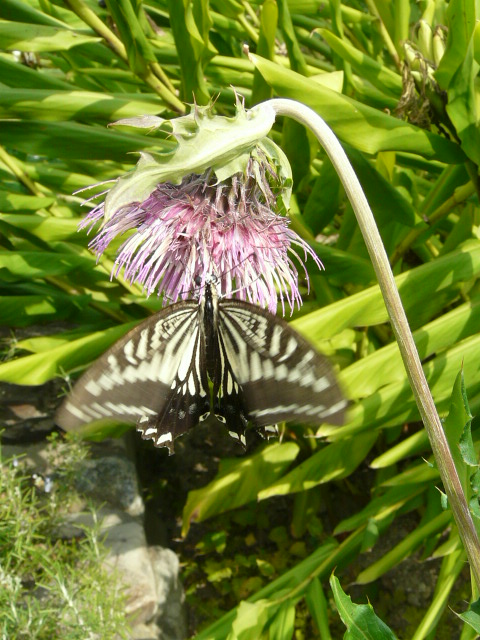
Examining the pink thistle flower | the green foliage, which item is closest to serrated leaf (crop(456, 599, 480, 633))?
the pink thistle flower

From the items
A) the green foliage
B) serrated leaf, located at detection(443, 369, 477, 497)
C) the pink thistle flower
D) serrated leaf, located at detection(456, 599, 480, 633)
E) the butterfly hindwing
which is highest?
the pink thistle flower

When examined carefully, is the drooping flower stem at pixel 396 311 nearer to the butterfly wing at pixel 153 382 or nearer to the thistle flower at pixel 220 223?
the thistle flower at pixel 220 223

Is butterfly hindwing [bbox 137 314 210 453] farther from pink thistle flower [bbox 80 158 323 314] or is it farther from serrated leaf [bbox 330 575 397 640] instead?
serrated leaf [bbox 330 575 397 640]

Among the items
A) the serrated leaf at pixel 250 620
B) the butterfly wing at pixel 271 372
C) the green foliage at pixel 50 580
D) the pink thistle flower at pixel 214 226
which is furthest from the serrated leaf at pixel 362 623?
the green foliage at pixel 50 580

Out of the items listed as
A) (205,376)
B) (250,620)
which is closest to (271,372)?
(205,376)

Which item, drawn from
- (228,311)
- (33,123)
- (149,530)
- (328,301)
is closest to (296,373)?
(228,311)

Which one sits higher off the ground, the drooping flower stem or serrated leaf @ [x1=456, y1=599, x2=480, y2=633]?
the drooping flower stem

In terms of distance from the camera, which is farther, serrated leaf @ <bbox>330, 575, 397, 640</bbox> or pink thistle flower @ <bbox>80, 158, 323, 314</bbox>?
pink thistle flower @ <bbox>80, 158, 323, 314</bbox>
